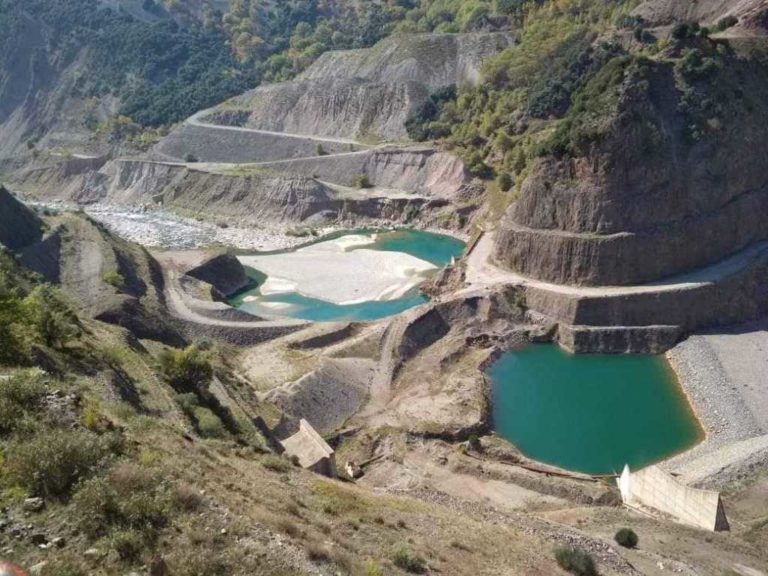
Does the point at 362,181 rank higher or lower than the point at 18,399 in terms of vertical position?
lower

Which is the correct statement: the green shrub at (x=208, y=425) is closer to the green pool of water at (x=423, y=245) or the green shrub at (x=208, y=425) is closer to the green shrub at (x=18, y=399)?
the green shrub at (x=18, y=399)

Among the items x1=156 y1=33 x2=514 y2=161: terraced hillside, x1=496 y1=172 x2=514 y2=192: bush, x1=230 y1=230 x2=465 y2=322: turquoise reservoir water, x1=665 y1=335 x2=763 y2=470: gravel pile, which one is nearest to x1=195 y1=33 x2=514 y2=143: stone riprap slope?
x1=156 y1=33 x2=514 y2=161: terraced hillside

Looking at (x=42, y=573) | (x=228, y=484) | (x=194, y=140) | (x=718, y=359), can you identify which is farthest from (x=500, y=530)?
(x=194, y=140)

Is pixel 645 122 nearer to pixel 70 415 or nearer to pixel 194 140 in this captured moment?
pixel 70 415

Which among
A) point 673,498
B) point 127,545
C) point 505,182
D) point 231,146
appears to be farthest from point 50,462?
point 231,146

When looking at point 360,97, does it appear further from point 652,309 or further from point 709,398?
point 709,398

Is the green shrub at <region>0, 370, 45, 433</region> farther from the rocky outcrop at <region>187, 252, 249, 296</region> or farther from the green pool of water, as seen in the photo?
the green pool of water
